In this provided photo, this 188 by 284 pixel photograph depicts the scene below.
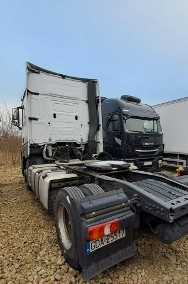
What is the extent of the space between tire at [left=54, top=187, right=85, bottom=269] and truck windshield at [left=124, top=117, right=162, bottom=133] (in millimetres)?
5486

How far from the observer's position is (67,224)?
281 cm

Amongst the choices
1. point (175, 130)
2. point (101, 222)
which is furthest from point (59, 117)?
point (175, 130)

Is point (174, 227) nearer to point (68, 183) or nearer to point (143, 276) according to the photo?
point (143, 276)

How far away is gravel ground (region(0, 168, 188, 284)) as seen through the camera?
2.36m

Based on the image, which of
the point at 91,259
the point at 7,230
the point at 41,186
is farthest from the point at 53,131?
the point at 91,259

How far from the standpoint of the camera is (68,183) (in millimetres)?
3652

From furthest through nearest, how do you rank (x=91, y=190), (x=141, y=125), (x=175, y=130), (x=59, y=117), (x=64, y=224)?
(x=175, y=130) → (x=141, y=125) → (x=59, y=117) → (x=64, y=224) → (x=91, y=190)

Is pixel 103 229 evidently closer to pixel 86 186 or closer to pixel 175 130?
pixel 86 186

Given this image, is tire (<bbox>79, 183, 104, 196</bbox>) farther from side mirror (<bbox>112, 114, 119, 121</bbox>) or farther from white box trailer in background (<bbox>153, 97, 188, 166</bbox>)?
white box trailer in background (<bbox>153, 97, 188, 166</bbox>)

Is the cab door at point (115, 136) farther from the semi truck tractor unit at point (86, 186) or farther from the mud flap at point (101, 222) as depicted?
the mud flap at point (101, 222)

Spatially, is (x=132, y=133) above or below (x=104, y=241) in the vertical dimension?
above

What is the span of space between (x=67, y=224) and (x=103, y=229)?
2.76 feet

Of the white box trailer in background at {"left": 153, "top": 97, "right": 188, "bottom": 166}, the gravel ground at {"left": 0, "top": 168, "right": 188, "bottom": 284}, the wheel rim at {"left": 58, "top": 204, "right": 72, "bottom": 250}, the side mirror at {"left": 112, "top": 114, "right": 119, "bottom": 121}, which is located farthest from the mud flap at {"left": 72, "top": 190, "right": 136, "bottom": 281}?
the white box trailer in background at {"left": 153, "top": 97, "right": 188, "bottom": 166}

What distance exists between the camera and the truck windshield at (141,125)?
799 centimetres
